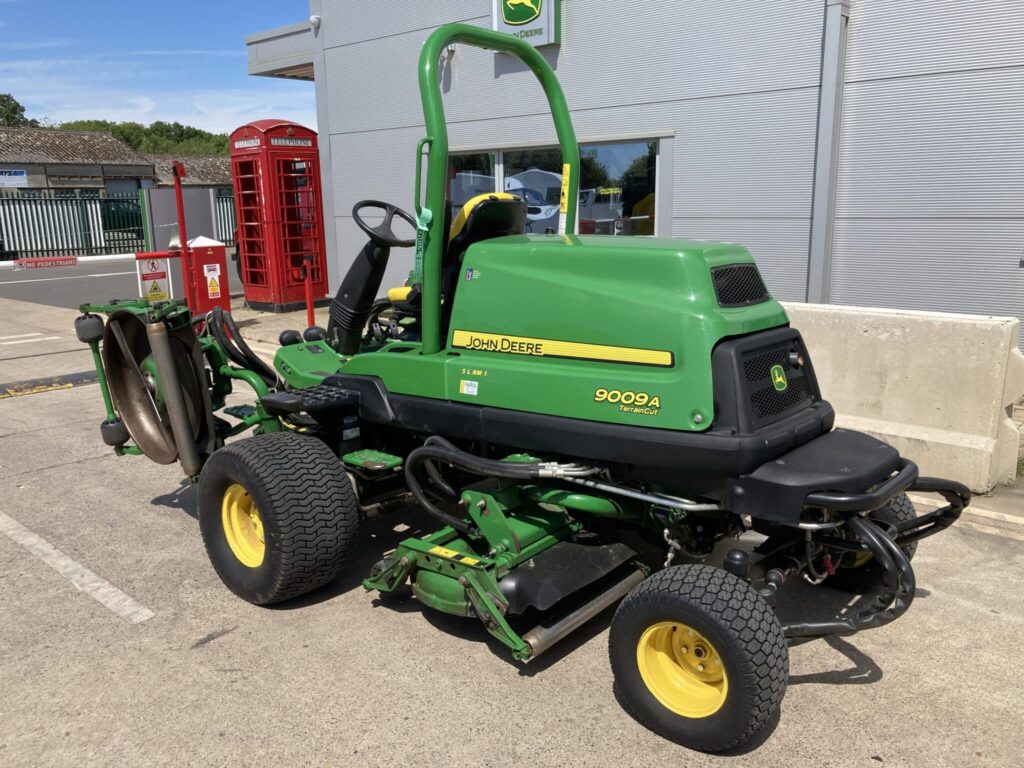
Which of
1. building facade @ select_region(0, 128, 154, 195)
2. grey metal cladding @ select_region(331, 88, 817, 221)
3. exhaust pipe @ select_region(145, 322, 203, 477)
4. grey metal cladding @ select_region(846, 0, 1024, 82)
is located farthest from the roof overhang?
building facade @ select_region(0, 128, 154, 195)

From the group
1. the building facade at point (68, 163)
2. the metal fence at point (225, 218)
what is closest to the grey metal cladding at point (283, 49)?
the metal fence at point (225, 218)

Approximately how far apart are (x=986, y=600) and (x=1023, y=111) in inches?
184

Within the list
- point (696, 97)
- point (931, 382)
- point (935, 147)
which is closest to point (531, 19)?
point (696, 97)

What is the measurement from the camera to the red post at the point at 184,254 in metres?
10.3

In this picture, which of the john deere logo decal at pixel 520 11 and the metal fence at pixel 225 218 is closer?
the john deere logo decal at pixel 520 11

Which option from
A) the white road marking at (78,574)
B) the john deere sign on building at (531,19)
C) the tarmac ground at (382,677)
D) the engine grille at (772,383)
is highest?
the john deere sign on building at (531,19)

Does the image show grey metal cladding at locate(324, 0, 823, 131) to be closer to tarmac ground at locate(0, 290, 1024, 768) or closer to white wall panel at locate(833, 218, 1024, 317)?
white wall panel at locate(833, 218, 1024, 317)

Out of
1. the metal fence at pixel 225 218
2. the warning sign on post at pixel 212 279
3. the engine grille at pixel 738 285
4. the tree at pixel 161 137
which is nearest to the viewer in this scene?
the engine grille at pixel 738 285

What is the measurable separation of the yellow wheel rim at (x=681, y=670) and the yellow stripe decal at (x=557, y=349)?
0.93 metres

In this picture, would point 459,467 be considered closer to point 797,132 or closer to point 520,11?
point 797,132

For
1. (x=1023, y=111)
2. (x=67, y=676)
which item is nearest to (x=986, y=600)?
(x=67, y=676)

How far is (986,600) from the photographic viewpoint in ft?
12.9

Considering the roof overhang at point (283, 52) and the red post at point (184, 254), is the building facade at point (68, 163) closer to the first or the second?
the roof overhang at point (283, 52)

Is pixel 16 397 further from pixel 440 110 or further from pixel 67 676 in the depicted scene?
pixel 440 110
